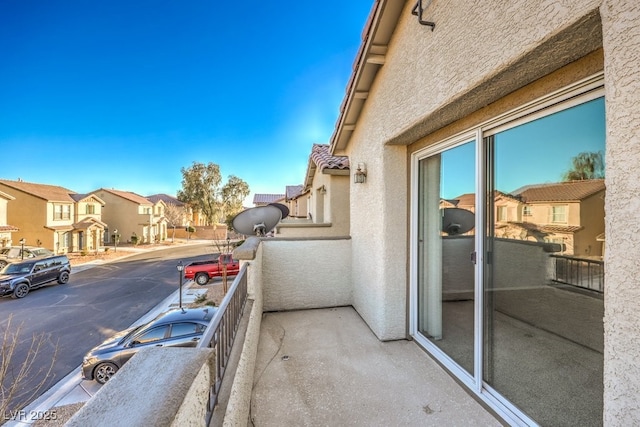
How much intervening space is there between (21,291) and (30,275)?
101 centimetres

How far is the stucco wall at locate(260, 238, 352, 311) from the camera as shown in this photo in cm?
630

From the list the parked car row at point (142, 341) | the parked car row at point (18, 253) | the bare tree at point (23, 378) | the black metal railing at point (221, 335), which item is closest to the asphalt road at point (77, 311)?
the bare tree at point (23, 378)

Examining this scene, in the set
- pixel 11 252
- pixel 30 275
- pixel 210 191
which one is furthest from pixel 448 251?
pixel 210 191

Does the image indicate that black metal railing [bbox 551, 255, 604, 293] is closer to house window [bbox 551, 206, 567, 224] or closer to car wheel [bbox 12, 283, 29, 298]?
house window [bbox 551, 206, 567, 224]

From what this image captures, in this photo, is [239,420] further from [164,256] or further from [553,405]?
[164,256]

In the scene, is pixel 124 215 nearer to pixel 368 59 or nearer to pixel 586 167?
pixel 368 59

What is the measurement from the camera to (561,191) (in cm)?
241

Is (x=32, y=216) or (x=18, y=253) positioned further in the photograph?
(x=32, y=216)

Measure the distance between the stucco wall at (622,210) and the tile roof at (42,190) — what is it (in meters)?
40.3

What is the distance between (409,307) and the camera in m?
4.71

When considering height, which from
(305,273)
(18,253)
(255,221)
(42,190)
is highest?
(42,190)

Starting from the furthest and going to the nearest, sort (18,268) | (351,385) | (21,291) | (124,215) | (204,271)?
(124,215) < (204,271) < (18,268) < (21,291) < (351,385)

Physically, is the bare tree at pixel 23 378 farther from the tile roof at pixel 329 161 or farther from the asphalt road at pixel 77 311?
the tile roof at pixel 329 161

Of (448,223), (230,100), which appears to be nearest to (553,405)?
(448,223)
